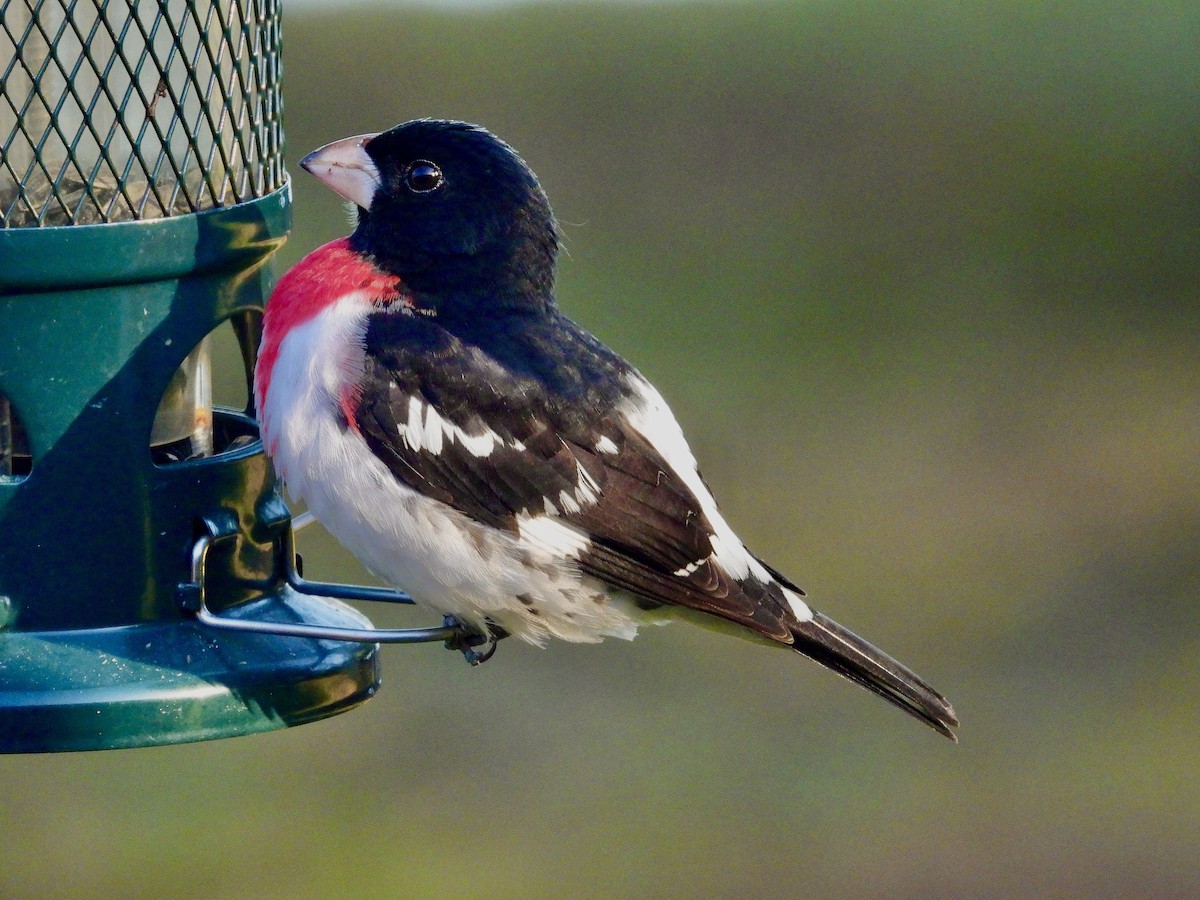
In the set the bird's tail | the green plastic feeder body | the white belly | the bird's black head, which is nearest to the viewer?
the green plastic feeder body

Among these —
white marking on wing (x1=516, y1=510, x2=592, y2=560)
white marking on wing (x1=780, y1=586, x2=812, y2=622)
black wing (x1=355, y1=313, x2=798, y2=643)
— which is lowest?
white marking on wing (x1=780, y1=586, x2=812, y2=622)

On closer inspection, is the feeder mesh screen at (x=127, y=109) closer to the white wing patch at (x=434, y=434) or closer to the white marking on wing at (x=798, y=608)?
the white wing patch at (x=434, y=434)

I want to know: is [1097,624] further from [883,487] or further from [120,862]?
[120,862]

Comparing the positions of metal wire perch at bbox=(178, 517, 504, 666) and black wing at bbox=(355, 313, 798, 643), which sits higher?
black wing at bbox=(355, 313, 798, 643)

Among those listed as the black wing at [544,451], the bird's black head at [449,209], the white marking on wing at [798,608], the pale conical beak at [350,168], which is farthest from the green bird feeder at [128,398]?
the white marking on wing at [798,608]

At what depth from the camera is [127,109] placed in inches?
140

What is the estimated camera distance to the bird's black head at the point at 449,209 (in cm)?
369

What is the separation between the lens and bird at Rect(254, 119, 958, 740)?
136 inches

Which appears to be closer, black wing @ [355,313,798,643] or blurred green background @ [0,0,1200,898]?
black wing @ [355,313,798,643]

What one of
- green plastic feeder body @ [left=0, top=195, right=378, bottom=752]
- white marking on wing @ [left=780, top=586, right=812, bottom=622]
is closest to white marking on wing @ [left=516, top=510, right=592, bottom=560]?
green plastic feeder body @ [left=0, top=195, right=378, bottom=752]

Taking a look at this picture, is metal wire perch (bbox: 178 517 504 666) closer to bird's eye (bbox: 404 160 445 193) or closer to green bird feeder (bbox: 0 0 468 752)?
green bird feeder (bbox: 0 0 468 752)

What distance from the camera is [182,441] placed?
3791 mm

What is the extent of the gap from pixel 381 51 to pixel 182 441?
6.84 meters

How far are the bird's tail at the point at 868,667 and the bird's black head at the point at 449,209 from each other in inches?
38.5
